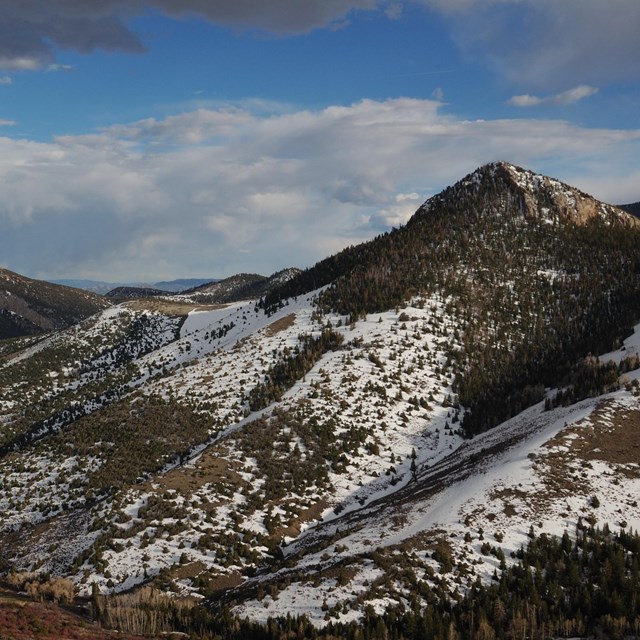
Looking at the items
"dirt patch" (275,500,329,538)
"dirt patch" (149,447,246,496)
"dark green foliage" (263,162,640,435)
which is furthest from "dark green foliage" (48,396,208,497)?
"dark green foliage" (263,162,640,435)

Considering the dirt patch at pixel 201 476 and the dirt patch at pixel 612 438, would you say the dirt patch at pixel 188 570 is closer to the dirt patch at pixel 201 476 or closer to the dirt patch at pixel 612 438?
the dirt patch at pixel 201 476

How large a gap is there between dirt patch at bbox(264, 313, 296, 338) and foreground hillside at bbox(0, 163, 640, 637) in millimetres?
902

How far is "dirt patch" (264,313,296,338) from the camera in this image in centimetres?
8772

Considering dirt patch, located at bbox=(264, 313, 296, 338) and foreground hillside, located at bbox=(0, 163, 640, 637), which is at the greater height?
dirt patch, located at bbox=(264, 313, 296, 338)

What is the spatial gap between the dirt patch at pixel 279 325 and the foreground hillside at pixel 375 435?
902mm

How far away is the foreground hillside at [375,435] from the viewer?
3216 centimetres

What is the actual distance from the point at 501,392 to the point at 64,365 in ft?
355

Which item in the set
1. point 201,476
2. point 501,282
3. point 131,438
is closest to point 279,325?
point 131,438

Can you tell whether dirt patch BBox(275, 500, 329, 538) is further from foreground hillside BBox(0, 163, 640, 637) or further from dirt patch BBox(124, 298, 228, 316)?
dirt patch BBox(124, 298, 228, 316)

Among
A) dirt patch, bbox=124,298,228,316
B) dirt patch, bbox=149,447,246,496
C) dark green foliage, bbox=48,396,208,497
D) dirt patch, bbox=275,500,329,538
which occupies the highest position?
dirt patch, bbox=124,298,228,316

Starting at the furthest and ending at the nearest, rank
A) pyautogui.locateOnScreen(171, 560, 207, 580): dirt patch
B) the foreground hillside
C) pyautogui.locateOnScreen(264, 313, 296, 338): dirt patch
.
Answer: pyautogui.locateOnScreen(264, 313, 296, 338): dirt patch < pyautogui.locateOnScreen(171, 560, 207, 580): dirt patch < the foreground hillside

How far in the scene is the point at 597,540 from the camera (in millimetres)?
31297

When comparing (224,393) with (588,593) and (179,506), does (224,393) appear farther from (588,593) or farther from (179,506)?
(588,593)

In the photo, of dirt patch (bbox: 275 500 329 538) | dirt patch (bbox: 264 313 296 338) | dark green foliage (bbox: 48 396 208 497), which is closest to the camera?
dirt patch (bbox: 275 500 329 538)
